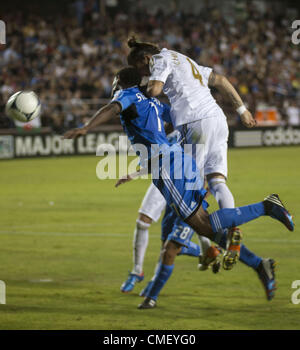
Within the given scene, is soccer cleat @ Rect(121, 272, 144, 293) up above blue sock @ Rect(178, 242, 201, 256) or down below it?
below

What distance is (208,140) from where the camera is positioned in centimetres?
753

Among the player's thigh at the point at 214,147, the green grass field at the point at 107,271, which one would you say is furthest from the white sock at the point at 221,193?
the green grass field at the point at 107,271

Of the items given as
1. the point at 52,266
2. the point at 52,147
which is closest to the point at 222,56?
the point at 52,147

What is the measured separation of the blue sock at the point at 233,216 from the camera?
21.6 ft

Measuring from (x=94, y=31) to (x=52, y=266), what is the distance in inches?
911

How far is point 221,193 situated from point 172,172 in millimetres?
817

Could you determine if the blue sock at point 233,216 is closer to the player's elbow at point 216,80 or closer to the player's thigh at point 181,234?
the player's thigh at point 181,234

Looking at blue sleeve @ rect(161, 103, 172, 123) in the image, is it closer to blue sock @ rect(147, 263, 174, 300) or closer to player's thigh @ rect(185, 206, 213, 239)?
player's thigh @ rect(185, 206, 213, 239)

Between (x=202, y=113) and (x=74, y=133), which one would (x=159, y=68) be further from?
(x=74, y=133)

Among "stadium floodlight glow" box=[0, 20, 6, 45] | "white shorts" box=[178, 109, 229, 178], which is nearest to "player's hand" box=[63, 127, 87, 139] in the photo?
"white shorts" box=[178, 109, 229, 178]

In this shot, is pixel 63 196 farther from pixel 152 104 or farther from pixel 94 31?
pixel 94 31

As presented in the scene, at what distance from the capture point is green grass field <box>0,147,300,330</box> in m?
6.40

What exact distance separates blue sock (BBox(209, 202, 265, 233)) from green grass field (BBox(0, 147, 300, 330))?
0.84 m

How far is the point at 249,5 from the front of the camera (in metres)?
38.1
